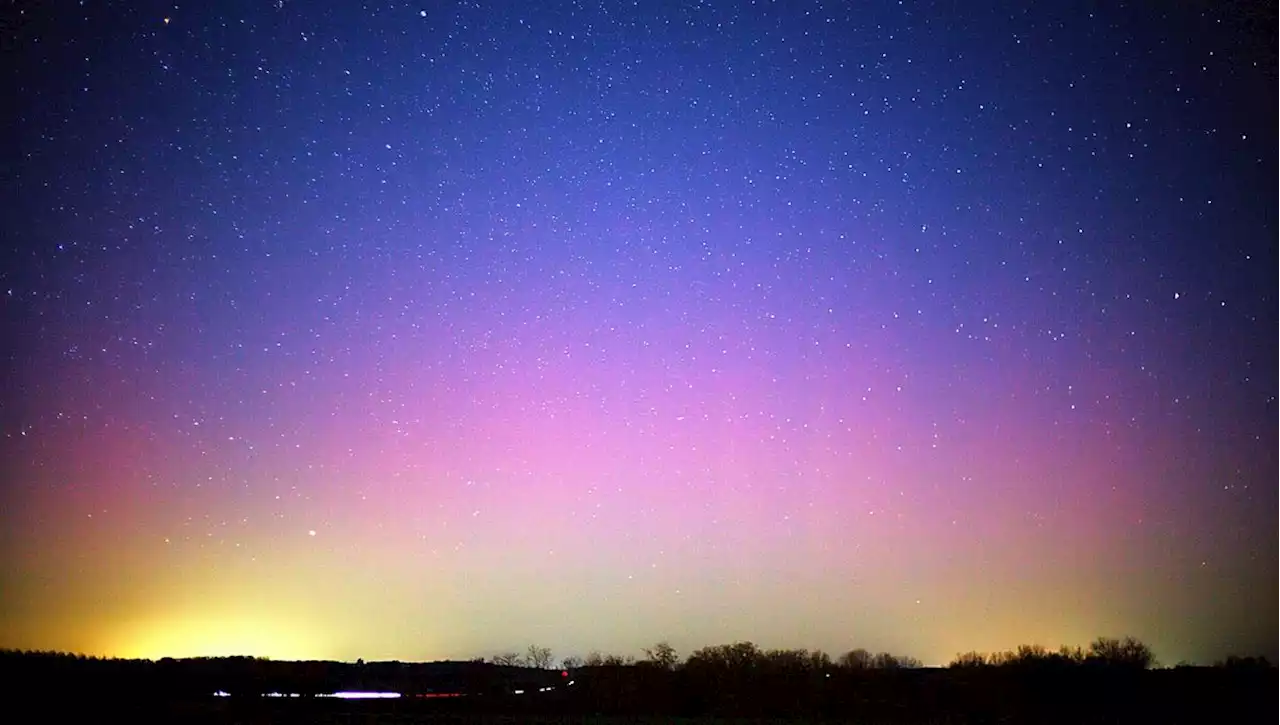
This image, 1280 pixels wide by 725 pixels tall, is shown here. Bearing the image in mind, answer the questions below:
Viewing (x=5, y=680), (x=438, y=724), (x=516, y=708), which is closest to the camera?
(x=438, y=724)

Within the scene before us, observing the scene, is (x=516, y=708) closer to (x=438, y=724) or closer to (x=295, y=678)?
(x=438, y=724)

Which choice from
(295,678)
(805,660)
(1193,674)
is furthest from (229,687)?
(1193,674)

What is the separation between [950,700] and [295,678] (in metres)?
60.8

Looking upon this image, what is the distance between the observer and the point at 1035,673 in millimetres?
65062

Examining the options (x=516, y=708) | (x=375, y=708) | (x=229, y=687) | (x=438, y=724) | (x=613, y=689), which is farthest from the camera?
(x=229, y=687)

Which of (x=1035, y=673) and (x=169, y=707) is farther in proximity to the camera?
(x=1035, y=673)

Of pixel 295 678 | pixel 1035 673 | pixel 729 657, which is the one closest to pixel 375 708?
pixel 729 657

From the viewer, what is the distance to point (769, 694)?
Result: 57094 millimetres

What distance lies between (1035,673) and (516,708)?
32.6 m

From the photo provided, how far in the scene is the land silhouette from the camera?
46656mm

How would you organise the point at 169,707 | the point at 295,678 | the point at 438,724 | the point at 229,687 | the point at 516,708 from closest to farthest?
the point at 438,724 < the point at 169,707 < the point at 516,708 < the point at 229,687 < the point at 295,678

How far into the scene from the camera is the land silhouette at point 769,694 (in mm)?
46656

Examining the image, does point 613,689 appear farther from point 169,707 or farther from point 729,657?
point 169,707

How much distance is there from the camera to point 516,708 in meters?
53.3
